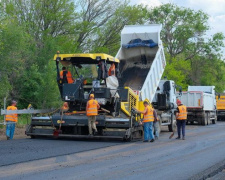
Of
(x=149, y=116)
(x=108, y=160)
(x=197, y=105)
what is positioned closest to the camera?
(x=108, y=160)

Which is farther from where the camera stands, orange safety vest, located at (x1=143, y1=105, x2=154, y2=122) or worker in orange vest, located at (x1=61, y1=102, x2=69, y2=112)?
worker in orange vest, located at (x1=61, y1=102, x2=69, y2=112)

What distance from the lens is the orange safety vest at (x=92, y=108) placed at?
1445 centimetres

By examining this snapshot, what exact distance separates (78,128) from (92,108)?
3.50 feet

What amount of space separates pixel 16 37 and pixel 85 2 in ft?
42.4

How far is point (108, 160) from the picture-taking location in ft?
34.2

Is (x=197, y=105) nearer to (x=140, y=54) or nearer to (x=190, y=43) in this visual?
(x=140, y=54)

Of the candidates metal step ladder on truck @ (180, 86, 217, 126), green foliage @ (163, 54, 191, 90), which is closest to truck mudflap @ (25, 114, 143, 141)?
metal step ladder on truck @ (180, 86, 217, 126)

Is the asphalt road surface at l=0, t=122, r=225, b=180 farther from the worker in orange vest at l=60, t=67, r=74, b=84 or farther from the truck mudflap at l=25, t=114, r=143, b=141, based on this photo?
the worker in orange vest at l=60, t=67, r=74, b=84

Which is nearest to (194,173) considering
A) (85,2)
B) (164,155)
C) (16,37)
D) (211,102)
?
(164,155)

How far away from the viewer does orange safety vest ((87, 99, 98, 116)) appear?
1445 cm

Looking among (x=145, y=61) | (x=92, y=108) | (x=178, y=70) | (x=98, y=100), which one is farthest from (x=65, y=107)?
(x=178, y=70)

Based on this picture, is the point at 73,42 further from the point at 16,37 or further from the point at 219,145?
the point at 219,145

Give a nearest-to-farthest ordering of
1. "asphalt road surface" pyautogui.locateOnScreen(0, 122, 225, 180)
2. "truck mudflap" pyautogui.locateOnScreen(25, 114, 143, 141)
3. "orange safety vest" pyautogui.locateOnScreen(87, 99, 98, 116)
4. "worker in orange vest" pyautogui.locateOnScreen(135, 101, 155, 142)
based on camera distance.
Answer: "asphalt road surface" pyautogui.locateOnScreen(0, 122, 225, 180) → "orange safety vest" pyautogui.locateOnScreen(87, 99, 98, 116) → "truck mudflap" pyautogui.locateOnScreen(25, 114, 143, 141) → "worker in orange vest" pyautogui.locateOnScreen(135, 101, 155, 142)

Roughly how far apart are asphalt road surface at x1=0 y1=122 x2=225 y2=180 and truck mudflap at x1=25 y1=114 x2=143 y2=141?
0.44 meters
